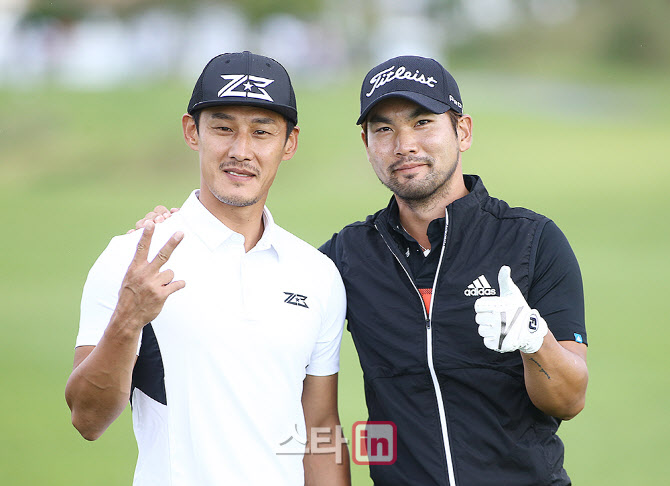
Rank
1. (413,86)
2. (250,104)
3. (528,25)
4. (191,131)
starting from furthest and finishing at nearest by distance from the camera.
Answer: (528,25) < (413,86) < (191,131) < (250,104)

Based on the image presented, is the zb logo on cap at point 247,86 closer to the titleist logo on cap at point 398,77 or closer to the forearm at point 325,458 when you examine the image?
the titleist logo on cap at point 398,77

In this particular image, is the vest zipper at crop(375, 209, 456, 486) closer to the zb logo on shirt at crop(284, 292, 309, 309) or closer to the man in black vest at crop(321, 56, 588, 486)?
the man in black vest at crop(321, 56, 588, 486)

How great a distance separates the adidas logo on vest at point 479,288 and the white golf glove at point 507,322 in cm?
43

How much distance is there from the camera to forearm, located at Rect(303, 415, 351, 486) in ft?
12.2

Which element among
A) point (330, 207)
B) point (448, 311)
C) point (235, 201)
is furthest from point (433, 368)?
point (330, 207)

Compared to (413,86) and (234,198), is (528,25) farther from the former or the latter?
(234,198)

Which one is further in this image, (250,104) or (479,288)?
(479,288)

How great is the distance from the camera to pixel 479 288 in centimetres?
363

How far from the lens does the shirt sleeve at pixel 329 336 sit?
3693mm

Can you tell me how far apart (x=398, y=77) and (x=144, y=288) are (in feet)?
5.12

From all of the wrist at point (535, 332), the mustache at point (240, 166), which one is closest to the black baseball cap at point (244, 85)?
the mustache at point (240, 166)

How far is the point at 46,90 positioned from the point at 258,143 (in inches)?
1384

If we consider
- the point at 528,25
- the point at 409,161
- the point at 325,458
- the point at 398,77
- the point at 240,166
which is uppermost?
the point at 528,25

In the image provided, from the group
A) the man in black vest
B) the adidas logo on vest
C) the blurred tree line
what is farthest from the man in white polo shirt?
the blurred tree line
